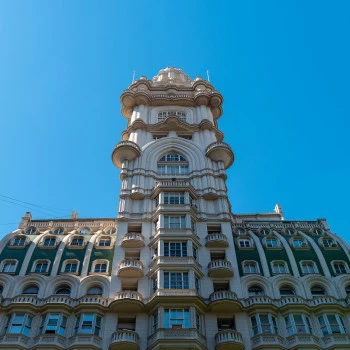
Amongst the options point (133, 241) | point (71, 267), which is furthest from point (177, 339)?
point (71, 267)

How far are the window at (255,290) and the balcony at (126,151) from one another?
2308 centimetres

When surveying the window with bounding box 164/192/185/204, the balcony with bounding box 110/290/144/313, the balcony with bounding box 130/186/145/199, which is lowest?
the balcony with bounding box 110/290/144/313

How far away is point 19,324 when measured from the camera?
41.2 meters

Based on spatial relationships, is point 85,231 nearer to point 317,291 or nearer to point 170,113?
point 170,113

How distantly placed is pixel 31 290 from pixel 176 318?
1479 centimetres

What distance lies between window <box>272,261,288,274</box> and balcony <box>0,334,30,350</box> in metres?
24.3

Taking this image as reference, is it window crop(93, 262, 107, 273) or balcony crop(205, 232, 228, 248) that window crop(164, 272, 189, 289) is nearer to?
balcony crop(205, 232, 228, 248)

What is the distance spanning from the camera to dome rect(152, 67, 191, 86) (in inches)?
3273

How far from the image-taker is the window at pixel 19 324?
40.6 m

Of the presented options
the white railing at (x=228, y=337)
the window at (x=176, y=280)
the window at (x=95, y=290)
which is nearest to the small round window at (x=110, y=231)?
the window at (x=95, y=290)

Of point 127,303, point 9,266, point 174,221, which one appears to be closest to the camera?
point 127,303

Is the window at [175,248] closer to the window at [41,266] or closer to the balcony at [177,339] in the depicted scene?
the balcony at [177,339]

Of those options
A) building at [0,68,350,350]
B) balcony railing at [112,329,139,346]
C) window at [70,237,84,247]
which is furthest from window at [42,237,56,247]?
balcony railing at [112,329,139,346]

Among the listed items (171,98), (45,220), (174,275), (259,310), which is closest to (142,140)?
(171,98)
